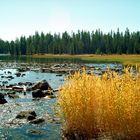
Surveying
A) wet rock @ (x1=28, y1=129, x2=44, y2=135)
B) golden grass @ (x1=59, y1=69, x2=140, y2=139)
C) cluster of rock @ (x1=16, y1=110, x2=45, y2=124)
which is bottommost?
wet rock @ (x1=28, y1=129, x2=44, y2=135)

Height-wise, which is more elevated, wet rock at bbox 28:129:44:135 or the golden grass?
the golden grass

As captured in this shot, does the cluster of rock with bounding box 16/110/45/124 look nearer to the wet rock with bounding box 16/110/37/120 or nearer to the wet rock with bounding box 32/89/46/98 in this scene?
the wet rock with bounding box 16/110/37/120

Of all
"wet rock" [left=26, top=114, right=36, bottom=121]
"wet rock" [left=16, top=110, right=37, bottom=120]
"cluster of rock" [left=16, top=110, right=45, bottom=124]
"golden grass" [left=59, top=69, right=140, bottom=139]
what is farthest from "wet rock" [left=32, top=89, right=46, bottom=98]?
"golden grass" [left=59, top=69, right=140, bottom=139]

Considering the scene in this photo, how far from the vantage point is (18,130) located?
23.4m

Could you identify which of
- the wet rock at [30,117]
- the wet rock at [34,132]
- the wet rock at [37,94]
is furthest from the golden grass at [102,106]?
the wet rock at [37,94]

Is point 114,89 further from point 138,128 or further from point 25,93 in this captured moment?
point 25,93

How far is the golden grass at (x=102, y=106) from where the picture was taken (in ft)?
52.9

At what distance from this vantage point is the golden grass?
52.9 feet

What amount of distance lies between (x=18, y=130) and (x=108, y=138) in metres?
7.94

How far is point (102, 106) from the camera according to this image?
57.2ft

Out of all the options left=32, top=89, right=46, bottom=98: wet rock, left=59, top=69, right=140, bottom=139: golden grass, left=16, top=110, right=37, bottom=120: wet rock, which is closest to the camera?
left=59, top=69, right=140, bottom=139: golden grass

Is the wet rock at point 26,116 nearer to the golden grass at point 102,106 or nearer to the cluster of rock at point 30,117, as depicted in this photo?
the cluster of rock at point 30,117

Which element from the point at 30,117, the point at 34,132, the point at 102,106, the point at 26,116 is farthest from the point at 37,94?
the point at 102,106

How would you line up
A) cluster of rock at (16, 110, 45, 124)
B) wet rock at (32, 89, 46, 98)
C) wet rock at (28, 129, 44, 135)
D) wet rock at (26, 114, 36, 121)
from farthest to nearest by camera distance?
wet rock at (32, 89, 46, 98)
wet rock at (26, 114, 36, 121)
cluster of rock at (16, 110, 45, 124)
wet rock at (28, 129, 44, 135)
